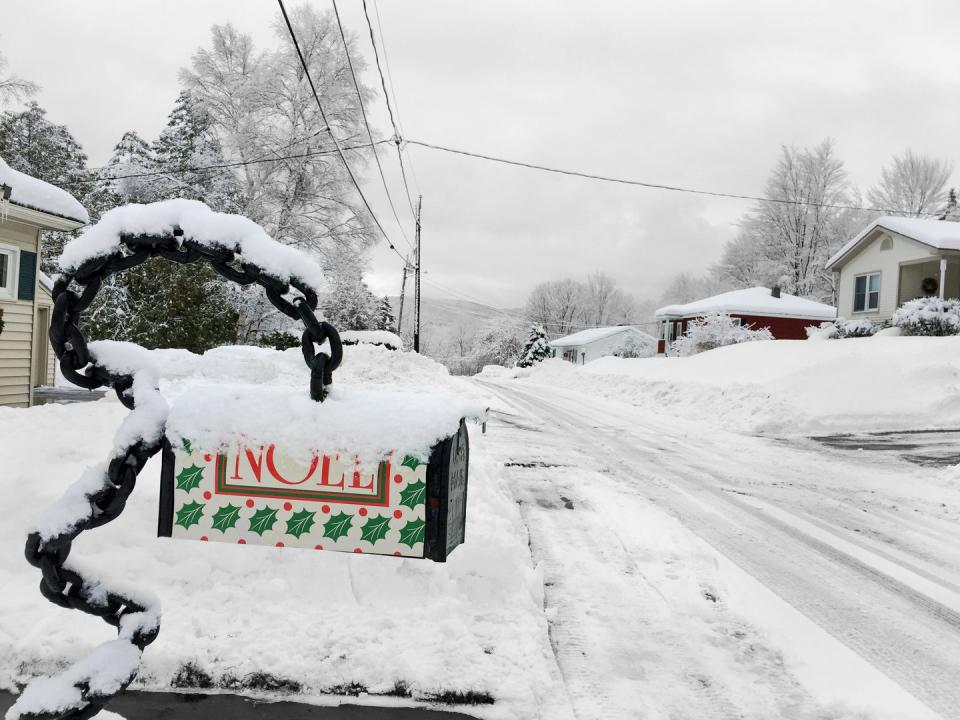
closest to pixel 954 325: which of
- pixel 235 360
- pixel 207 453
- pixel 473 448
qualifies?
pixel 473 448

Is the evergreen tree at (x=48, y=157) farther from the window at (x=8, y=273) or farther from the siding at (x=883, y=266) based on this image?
the siding at (x=883, y=266)

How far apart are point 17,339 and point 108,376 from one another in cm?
1541

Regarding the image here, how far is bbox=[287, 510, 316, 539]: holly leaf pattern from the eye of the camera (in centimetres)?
115

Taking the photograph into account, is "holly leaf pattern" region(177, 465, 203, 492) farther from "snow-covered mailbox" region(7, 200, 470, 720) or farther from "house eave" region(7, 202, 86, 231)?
"house eave" region(7, 202, 86, 231)

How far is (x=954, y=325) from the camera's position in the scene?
20.1 metres

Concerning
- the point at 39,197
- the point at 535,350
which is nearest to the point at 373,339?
the point at 39,197

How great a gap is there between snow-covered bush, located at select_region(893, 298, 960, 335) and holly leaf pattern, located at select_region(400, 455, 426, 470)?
23.8m

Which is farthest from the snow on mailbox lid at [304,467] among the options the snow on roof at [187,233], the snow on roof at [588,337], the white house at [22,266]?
the snow on roof at [588,337]

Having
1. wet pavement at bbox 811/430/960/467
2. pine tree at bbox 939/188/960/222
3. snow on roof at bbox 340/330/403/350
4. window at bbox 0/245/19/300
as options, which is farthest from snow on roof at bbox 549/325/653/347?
window at bbox 0/245/19/300

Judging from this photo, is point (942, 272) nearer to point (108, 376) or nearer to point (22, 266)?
point (22, 266)

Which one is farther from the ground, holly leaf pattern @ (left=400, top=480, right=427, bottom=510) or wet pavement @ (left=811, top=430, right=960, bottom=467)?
holly leaf pattern @ (left=400, top=480, right=427, bottom=510)

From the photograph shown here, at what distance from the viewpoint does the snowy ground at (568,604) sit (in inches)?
114

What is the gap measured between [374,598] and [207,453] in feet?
8.32

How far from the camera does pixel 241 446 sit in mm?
1135
